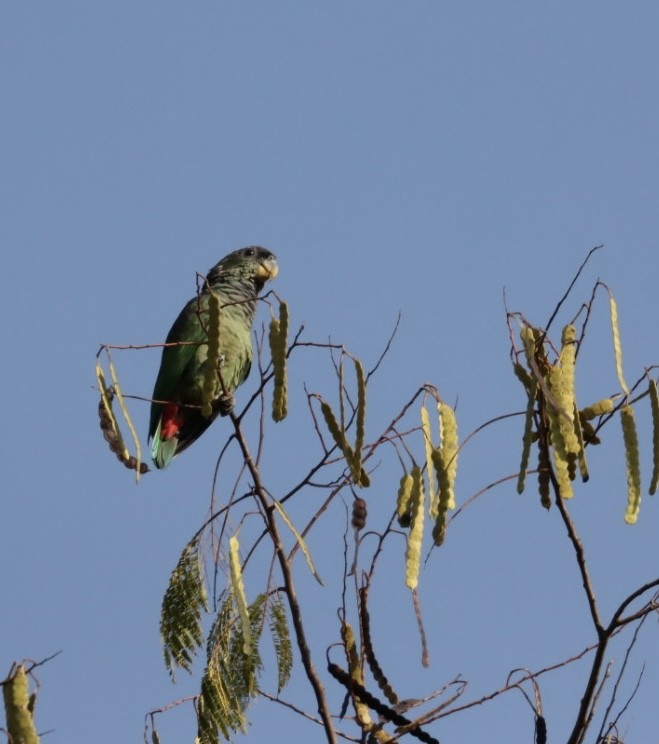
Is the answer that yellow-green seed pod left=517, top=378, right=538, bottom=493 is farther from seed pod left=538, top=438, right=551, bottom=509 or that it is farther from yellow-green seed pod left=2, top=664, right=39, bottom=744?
yellow-green seed pod left=2, top=664, right=39, bottom=744

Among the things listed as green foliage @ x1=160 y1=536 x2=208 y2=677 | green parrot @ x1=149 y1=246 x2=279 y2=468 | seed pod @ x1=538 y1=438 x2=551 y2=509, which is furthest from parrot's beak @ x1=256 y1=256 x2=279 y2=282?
seed pod @ x1=538 y1=438 x2=551 y2=509

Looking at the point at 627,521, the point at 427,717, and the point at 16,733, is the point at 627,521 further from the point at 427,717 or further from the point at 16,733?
the point at 16,733

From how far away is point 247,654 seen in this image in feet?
10.1

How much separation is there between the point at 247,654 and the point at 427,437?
82 cm

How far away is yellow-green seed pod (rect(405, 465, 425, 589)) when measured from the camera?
104 inches

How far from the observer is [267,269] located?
24.1 feet

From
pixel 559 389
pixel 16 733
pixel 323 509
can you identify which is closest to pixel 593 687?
pixel 559 389

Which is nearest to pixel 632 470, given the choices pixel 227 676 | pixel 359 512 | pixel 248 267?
pixel 359 512

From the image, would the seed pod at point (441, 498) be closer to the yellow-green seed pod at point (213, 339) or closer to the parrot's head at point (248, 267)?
the yellow-green seed pod at point (213, 339)

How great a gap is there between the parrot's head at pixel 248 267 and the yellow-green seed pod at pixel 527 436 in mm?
4759

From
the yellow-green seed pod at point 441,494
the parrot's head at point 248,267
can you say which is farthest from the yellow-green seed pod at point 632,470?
the parrot's head at point 248,267

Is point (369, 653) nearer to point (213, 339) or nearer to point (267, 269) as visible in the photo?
point (213, 339)

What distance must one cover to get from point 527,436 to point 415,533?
1.18 ft

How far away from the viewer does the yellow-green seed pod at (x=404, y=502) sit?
278 centimetres
